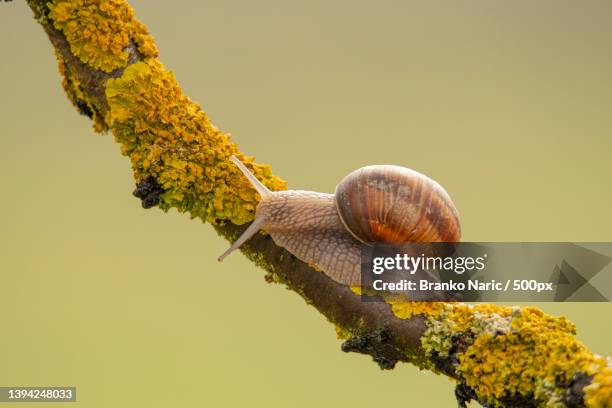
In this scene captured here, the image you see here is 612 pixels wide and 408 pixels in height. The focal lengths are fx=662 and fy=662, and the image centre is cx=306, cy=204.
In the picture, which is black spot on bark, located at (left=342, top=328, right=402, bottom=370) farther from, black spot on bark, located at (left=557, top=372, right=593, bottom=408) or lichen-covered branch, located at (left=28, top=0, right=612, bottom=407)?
black spot on bark, located at (left=557, top=372, right=593, bottom=408)

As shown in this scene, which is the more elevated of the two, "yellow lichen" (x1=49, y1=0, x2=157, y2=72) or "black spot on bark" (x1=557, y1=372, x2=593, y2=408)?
"yellow lichen" (x1=49, y1=0, x2=157, y2=72)

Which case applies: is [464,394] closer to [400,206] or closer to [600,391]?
[600,391]

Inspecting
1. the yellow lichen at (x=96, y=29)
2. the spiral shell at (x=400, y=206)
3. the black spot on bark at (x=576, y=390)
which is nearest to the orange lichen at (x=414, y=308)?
the spiral shell at (x=400, y=206)

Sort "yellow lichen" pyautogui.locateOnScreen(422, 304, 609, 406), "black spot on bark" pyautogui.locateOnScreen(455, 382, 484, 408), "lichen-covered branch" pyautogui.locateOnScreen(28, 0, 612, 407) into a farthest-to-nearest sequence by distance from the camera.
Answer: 1. "lichen-covered branch" pyautogui.locateOnScreen(28, 0, 612, 407)
2. "black spot on bark" pyautogui.locateOnScreen(455, 382, 484, 408)
3. "yellow lichen" pyautogui.locateOnScreen(422, 304, 609, 406)

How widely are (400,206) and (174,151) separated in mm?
829

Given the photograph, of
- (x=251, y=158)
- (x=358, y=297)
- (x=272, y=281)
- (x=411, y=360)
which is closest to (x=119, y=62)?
(x=251, y=158)

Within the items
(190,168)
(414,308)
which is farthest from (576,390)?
(190,168)

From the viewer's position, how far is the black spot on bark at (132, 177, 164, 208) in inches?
91.7

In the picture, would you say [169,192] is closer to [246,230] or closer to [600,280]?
[246,230]

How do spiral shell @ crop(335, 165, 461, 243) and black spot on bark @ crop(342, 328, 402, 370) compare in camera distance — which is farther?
spiral shell @ crop(335, 165, 461, 243)

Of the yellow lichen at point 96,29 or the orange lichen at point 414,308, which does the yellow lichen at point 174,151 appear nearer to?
the yellow lichen at point 96,29

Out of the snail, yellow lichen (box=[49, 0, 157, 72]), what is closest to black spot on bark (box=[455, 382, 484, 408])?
the snail

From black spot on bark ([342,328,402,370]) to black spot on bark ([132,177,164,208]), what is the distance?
835 millimetres

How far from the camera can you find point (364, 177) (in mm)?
2420
